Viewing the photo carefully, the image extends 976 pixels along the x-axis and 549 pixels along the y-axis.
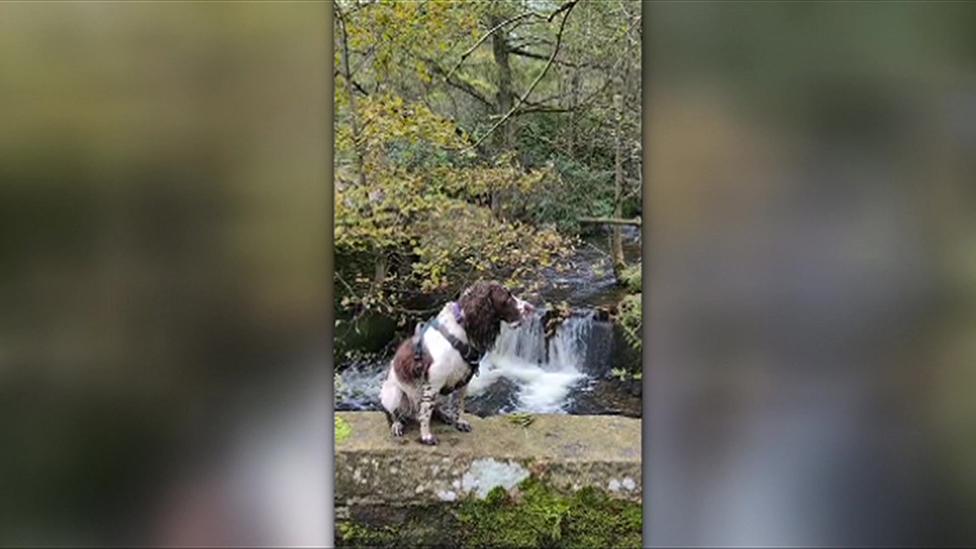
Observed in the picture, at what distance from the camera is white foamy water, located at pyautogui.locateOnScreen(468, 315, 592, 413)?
1516 mm

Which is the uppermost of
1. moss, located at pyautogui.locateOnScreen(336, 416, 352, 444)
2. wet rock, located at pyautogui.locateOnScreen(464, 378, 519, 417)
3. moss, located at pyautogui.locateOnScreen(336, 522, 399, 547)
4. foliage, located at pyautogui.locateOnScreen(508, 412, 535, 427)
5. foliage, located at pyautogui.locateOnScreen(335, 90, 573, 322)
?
foliage, located at pyautogui.locateOnScreen(335, 90, 573, 322)

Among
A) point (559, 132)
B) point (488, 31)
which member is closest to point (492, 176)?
point (559, 132)

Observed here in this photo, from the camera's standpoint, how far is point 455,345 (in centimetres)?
152

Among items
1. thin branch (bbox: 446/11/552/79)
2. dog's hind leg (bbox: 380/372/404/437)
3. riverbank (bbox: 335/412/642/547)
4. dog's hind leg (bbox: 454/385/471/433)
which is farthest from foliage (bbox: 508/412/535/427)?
thin branch (bbox: 446/11/552/79)

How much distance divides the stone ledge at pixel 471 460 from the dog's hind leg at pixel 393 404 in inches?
0.7

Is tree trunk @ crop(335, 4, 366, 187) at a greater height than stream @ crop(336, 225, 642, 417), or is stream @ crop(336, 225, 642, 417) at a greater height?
tree trunk @ crop(335, 4, 366, 187)

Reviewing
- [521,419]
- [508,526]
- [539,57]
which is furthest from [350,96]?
[508,526]

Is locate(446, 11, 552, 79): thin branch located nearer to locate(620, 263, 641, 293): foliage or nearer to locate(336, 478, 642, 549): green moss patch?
locate(620, 263, 641, 293): foliage

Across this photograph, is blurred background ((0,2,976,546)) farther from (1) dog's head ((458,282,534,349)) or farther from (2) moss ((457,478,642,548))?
(1) dog's head ((458,282,534,349))
